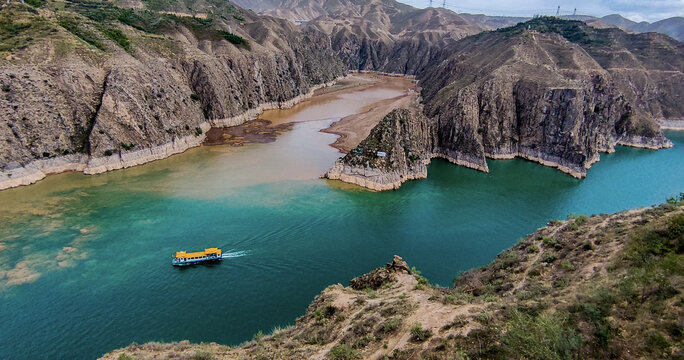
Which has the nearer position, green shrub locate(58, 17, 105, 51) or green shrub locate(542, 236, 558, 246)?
green shrub locate(542, 236, 558, 246)

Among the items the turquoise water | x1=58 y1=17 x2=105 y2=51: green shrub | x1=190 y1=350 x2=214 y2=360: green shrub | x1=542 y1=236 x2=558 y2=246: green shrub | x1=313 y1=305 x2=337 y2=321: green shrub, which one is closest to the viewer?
x1=190 y1=350 x2=214 y2=360: green shrub

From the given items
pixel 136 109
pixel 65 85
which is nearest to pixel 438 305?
pixel 136 109

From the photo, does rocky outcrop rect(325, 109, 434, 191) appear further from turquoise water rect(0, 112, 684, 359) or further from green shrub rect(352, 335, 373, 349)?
green shrub rect(352, 335, 373, 349)

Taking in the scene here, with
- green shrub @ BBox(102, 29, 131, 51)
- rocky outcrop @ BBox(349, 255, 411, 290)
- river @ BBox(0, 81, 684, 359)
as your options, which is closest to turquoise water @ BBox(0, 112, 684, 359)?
river @ BBox(0, 81, 684, 359)

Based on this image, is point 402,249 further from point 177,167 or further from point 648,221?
point 177,167

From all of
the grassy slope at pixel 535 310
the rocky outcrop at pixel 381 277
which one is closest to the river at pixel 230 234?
Result: the rocky outcrop at pixel 381 277

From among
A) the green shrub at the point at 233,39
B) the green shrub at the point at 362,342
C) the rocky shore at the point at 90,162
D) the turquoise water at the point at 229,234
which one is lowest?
the turquoise water at the point at 229,234

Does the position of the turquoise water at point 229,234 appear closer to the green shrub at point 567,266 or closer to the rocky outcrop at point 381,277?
the rocky outcrop at point 381,277

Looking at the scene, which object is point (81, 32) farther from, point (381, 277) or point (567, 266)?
A: point (567, 266)
